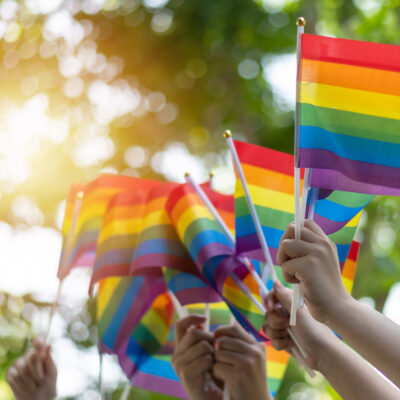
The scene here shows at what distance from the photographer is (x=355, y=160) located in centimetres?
164

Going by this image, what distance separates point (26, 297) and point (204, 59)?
3358 millimetres

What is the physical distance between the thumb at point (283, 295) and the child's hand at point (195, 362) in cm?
49

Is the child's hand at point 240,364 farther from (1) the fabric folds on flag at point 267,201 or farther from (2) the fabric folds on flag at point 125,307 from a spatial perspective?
(2) the fabric folds on flag at point 125,307

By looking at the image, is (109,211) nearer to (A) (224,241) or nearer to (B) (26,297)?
(A) (224,241)

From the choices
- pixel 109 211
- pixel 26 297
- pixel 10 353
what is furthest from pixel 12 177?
pixel 109 211

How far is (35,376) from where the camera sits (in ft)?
9.32

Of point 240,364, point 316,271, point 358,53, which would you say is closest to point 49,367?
point 240,364

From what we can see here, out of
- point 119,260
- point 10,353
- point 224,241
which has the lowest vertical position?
point 10,353

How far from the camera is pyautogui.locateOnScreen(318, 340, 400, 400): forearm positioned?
149 centimetres

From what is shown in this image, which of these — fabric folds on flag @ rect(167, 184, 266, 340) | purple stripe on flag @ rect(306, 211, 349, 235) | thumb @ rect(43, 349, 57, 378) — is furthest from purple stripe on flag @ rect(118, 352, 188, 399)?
purple stripe on flag @ rect(306, 211, 349, 235)

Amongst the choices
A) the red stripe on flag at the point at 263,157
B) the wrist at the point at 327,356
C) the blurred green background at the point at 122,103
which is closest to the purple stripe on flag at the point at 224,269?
the red stripe on flag at the point at 263,157

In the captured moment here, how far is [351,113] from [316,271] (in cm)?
51

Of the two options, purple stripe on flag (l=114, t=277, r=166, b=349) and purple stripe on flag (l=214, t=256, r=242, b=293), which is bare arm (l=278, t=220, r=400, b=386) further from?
purple stripe on flag (l=114, t=277, r=166, b=349)

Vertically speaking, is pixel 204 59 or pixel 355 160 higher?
pixel 204 59
